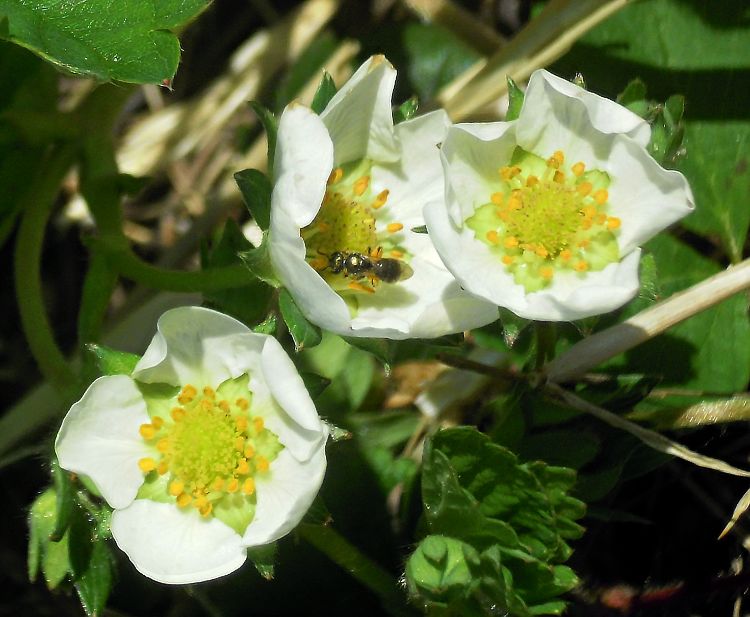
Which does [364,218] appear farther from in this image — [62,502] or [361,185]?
[62,502]

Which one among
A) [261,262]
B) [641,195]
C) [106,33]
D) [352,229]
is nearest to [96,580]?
[261,262]

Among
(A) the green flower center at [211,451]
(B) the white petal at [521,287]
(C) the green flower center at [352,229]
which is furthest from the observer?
(C) the green flower center at [352,229]

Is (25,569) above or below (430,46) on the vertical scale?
below

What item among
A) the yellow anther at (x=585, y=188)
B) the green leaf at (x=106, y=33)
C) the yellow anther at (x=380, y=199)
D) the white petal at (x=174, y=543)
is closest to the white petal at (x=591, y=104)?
the yellow anther at (x=585, y=188)

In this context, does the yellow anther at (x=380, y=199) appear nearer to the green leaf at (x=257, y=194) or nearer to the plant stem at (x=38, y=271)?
the green leaf at (x=257, y=194)

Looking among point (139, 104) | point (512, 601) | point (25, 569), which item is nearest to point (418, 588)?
point (512, 601)

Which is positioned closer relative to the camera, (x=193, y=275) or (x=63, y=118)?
(x=193, y=275)

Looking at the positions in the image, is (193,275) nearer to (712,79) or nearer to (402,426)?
(402,426)
